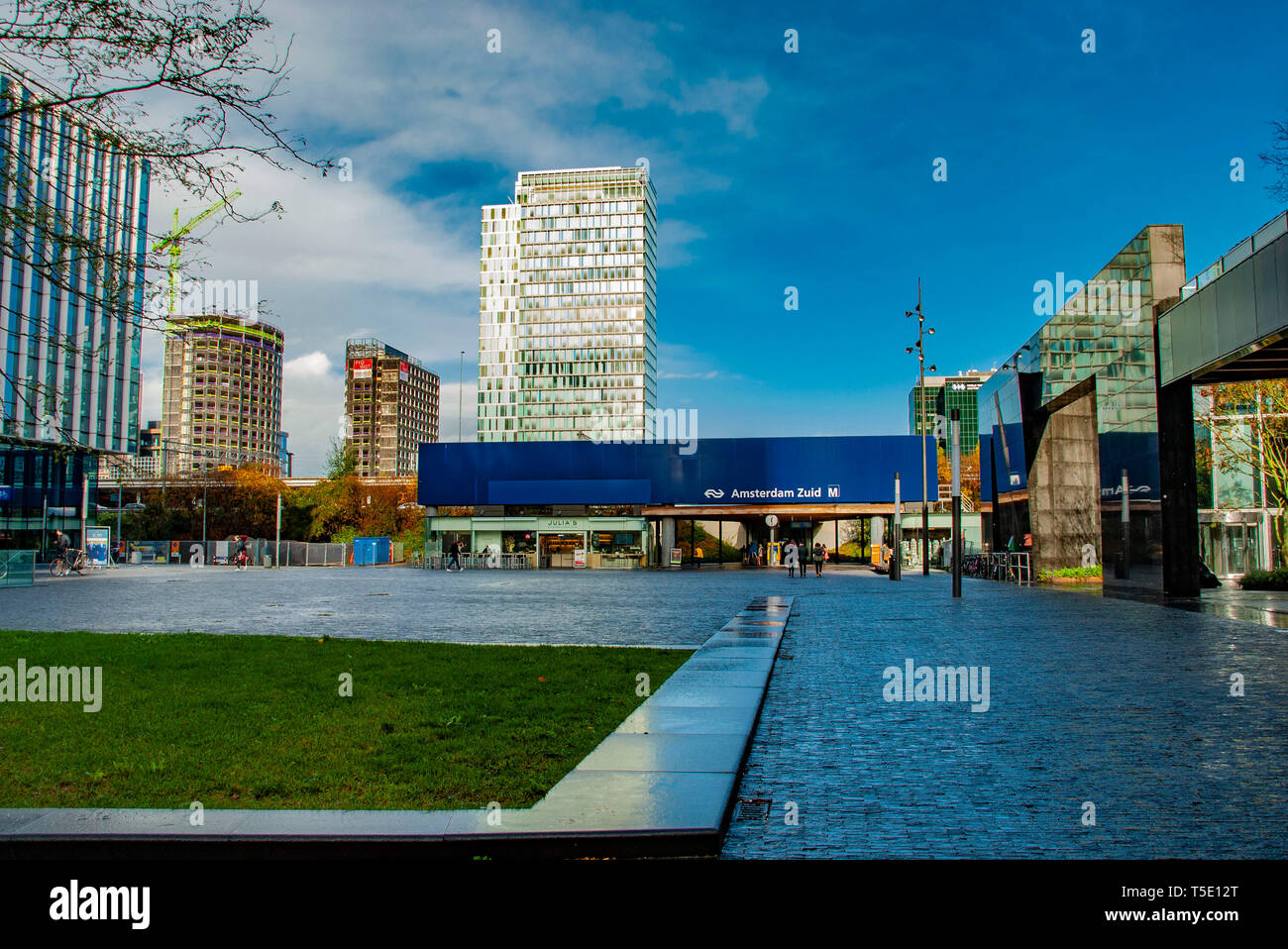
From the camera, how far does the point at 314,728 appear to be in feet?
24.0

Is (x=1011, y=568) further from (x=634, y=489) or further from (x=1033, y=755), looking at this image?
(x=1033, y=755)

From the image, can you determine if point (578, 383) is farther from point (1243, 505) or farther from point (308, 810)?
point (308, 810)

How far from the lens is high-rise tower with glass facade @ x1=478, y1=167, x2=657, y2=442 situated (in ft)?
520

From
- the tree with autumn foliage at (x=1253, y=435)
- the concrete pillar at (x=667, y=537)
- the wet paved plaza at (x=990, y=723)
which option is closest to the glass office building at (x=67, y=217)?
the wet paved plaza at (x=990, y=723)

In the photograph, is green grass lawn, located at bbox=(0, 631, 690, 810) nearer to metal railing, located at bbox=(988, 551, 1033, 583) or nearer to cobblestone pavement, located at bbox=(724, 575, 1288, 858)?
cobblestone pavement, located at bbox=(724, 575, 1288, 858)

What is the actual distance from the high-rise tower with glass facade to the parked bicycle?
11657 centimetres

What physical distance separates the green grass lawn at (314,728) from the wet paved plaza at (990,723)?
1.62m

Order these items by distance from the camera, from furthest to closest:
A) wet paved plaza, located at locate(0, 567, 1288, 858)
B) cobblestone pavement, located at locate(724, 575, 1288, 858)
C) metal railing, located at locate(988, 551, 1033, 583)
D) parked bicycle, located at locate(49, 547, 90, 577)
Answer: parked bicycle, located at locate(49, 547, 90, 577) → metal railing, located at locate(988, 551, 1033, 583) → wet paved plaza, located at locate(0, 567, 1288, 858) → cobblestone pavement, located at locate(724, 575, 1288, 858)

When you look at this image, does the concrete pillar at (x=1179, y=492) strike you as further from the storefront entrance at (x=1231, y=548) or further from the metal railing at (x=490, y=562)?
the metal railing at (x=490, y=562)

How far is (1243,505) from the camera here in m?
28.8

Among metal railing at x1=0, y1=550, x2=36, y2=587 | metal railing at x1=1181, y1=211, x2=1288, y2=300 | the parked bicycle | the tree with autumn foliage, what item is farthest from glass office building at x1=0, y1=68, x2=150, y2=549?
the parked bicycle

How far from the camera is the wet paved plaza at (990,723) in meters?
4.97

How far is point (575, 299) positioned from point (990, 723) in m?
157

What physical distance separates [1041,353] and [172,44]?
94.1 feet
